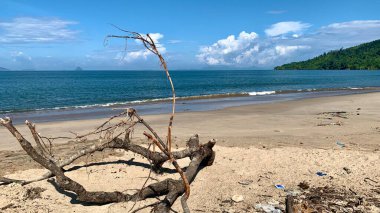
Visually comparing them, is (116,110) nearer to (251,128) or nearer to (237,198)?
(251,128)

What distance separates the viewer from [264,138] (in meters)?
11.7

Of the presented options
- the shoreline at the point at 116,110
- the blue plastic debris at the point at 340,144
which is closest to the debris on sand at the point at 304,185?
the blue plastic debris at the point at 340,144

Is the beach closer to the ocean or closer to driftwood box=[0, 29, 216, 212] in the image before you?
driftwood box=[0, 29, 216, 212]

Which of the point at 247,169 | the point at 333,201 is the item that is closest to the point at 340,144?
the point at 247,169

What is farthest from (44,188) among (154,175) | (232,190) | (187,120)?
(187,120)

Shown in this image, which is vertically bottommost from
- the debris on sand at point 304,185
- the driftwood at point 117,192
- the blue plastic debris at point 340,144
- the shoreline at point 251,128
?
the shoreline at point 251,128

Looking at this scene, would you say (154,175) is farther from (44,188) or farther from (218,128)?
(218,128)

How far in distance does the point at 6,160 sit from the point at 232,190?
19.0 feet

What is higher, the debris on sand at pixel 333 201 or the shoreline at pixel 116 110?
the debris on sand at pixel 333 201

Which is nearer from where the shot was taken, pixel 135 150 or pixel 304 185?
pixel 304 185

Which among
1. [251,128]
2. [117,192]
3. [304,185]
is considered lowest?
[251,128]

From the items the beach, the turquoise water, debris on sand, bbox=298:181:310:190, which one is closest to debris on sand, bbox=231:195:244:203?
the beach

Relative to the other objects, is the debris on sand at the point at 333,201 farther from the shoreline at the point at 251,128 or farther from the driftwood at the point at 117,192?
the shoreline at the point at 251,128

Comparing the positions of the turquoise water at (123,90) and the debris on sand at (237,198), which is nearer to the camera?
the debris on sand at (237,198)
